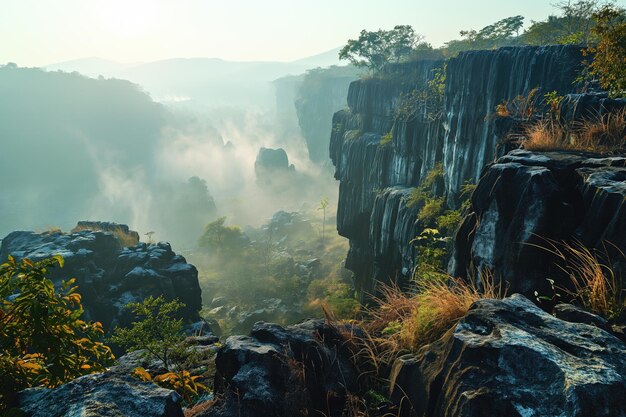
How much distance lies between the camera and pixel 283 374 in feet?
15.2

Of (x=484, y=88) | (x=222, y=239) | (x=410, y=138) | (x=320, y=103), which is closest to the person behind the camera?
(x=484, y=88)

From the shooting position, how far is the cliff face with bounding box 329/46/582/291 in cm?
1742

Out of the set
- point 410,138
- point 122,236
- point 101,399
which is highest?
point 101,399

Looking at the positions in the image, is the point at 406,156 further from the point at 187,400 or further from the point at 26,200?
the point at 26,200

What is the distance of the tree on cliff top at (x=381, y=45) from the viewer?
53938mm

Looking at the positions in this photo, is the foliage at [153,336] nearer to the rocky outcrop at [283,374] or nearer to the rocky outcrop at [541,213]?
the rocky outcrop at [283,374]

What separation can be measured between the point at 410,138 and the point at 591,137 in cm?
2122

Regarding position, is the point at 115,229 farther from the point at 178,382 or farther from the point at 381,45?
the point at 381,45

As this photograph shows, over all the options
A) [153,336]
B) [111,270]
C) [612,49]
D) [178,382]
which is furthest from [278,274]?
[612,49]

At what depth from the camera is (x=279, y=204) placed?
108m

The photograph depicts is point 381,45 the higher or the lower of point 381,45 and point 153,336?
the higher

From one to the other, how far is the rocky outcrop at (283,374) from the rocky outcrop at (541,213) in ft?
9.55

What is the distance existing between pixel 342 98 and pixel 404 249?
105215 millimetres

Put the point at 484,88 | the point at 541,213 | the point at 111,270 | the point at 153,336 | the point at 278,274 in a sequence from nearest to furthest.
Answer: the point at 541,213 < the point at 153,336 < the point at 484,88 < the point at 111,270 < the point at 278,274
